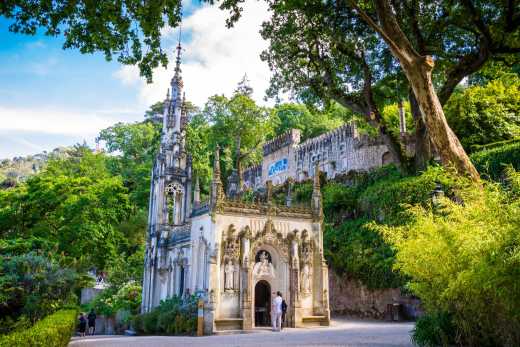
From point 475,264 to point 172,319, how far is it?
14173 mm

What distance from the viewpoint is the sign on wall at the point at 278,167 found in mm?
49375

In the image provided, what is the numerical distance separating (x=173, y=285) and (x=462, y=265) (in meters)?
17.0

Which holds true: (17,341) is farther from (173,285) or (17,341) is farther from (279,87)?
(279,87)

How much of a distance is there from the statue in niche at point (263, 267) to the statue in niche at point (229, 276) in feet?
3.94

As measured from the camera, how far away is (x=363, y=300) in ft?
82.1

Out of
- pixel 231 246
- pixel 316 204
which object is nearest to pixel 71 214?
pixel 231 246

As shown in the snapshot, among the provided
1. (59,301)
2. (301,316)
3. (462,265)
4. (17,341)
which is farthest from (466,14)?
(59,301)

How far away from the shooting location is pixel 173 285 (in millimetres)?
23516

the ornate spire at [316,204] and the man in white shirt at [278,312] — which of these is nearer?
the man in white shirt at [278,312]

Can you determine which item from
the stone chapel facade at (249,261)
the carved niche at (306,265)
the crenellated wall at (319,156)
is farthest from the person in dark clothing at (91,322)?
the crenellated wall at (319,156)

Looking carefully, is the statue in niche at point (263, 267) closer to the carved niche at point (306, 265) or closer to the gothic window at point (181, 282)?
the carved niche at point (306, 265)

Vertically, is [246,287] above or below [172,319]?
above

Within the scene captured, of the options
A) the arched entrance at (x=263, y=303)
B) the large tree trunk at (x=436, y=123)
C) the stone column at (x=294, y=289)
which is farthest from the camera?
the arched entrance at (x=263, y=303)

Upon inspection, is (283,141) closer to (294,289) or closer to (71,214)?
(71,214)
